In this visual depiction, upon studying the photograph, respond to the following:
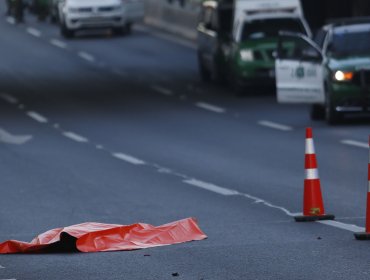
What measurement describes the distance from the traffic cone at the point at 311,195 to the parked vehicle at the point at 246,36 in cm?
1952

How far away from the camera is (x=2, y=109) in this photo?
31688 millimetres

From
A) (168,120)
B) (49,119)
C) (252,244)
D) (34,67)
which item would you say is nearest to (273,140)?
(168,120)

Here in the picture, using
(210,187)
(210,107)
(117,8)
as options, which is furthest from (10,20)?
(210,187)

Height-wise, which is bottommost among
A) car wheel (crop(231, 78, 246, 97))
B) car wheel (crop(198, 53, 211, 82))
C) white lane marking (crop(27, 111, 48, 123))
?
car wheel (crop(198, 53, 211, 82))

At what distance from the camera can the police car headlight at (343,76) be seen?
24.9 metres

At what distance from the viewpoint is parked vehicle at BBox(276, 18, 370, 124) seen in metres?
24.8

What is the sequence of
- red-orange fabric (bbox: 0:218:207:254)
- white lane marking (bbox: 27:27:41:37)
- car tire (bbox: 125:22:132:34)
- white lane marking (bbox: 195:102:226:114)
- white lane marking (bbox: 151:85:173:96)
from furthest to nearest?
white lane marking (bbox: 27:27:41:37) < car tire (bbox: 125:22:132:34) < white lane marking (bbox: 151:85:173:96) < white lane marking (bbox: 195:102:226:114) < red-orange fabric (bbox: 0:218:207:254)

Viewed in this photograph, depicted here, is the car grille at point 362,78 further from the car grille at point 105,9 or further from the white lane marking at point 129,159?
the car grille at point 105,9

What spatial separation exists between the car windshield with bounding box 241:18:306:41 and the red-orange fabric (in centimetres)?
2143

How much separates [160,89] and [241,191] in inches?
763

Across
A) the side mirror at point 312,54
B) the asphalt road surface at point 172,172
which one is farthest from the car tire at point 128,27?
the side mirror at point 312,54

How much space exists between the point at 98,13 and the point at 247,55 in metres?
19.7

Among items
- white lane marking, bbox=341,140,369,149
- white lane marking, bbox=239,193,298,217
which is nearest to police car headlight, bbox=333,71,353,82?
white lane marking, bbox=341,140,369,149

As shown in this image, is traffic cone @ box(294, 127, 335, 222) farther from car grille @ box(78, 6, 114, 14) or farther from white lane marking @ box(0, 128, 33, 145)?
car grille @ box(78, 6, 114, 14)
